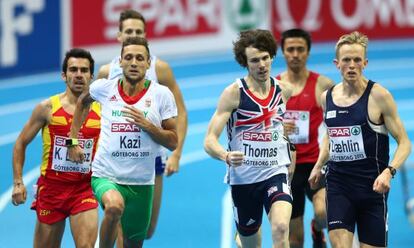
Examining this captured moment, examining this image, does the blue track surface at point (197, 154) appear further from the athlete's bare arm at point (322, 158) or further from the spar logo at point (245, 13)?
the athlete's bare arm at point (322, 158)

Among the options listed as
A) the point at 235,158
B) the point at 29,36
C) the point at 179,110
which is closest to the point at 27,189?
the point at 179,110

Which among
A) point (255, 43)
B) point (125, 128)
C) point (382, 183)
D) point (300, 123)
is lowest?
point (382, 183)

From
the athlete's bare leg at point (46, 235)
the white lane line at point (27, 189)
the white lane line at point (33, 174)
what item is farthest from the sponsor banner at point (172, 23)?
the athlete's bare leg at point (46, 235)

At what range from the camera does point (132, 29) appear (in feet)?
38.1

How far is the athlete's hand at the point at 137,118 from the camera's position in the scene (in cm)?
932

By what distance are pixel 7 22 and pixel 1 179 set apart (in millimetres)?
5256

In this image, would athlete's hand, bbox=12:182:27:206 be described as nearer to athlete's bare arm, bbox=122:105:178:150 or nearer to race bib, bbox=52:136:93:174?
race bib, bbox=52:136:93:174

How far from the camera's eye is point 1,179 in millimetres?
15297

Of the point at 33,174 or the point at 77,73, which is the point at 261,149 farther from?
the point at 33,174

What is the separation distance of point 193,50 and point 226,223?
1029 cm

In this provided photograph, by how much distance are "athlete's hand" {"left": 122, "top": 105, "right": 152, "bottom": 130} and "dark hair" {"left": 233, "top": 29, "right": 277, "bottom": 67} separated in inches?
42.8

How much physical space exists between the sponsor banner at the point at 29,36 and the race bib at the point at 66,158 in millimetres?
10306

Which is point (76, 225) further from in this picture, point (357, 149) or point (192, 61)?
point (192, 61)

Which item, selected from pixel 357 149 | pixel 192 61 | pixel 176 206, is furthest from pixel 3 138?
pixel 357 149
